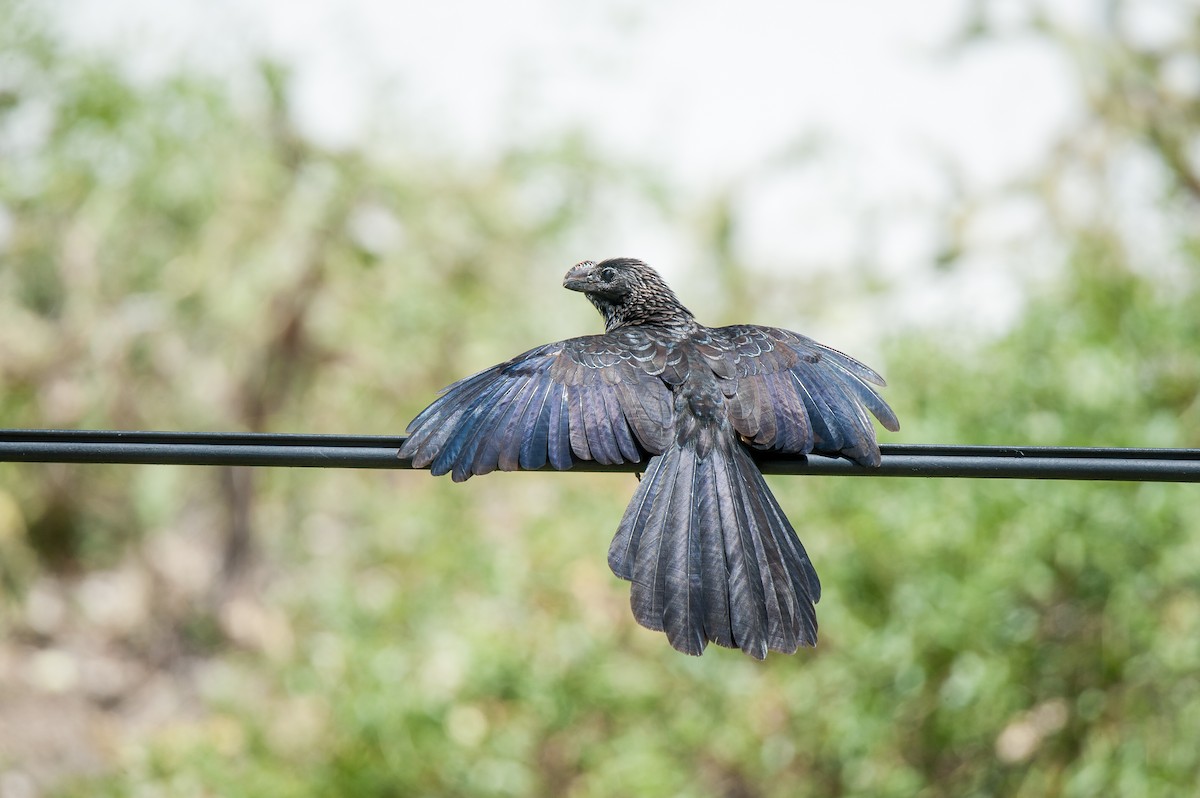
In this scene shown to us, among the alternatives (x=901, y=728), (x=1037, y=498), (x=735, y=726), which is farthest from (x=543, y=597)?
Answer: (x=1037, y=498)

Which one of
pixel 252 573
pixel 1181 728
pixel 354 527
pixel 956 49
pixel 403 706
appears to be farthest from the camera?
pixel 956 49

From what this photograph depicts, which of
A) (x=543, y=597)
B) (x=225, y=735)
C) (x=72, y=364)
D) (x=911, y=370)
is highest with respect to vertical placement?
(x=72, y=364)

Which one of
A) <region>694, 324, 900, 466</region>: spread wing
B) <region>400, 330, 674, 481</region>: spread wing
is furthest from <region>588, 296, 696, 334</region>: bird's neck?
<region>400, 330, 674, 481</region>: spread wing

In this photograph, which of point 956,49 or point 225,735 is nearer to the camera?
point 225,735

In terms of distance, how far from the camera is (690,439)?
3682 millimetres

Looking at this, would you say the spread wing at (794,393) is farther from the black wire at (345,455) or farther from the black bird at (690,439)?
the black wire at (345,455)

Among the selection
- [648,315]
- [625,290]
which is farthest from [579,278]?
Result: [648,315]

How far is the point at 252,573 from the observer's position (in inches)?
459

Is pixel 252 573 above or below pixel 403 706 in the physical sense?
above

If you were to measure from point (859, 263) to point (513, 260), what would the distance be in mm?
2943

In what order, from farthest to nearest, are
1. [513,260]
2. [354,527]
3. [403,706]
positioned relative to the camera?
[513,260]
[354,527]
[403,706]

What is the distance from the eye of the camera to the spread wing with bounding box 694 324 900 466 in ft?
11.9

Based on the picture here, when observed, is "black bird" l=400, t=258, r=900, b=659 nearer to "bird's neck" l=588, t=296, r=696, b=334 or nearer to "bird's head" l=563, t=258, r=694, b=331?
"bird's neck" l=588, t=296, r=696, b=334

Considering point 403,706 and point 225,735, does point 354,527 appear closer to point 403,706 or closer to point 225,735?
point 225,735
